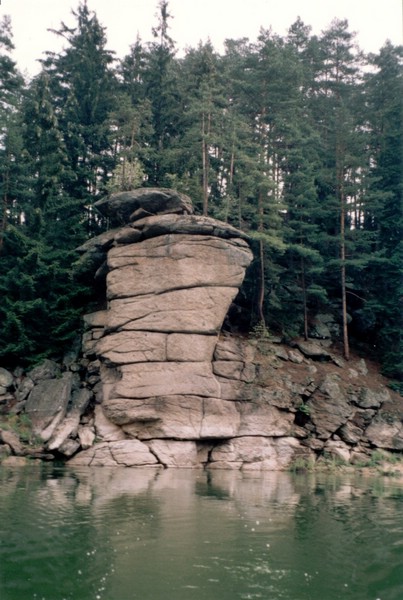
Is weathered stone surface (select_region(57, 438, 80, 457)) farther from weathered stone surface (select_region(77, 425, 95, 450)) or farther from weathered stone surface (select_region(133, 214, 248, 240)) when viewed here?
weathered stone surface (select_region(133, 214, 248, 240))

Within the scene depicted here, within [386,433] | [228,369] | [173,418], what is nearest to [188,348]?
[228,369]

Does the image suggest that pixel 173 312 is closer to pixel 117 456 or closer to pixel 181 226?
pixel 181 226

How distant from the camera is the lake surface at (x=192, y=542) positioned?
7.17 meters

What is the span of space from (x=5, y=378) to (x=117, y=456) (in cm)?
803

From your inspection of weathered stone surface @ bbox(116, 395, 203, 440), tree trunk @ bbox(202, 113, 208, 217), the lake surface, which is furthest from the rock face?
the lake surface

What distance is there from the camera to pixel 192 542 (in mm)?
9555

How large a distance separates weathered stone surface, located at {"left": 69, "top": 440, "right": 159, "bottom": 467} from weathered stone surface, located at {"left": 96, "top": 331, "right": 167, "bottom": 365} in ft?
12.7

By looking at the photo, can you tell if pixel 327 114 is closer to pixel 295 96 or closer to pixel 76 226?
pixel 295 96

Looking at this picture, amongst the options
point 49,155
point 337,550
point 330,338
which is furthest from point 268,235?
point 337,550

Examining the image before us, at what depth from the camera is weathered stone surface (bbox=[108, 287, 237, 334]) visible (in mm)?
24984

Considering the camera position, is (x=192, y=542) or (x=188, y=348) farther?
(x=188, y=348)

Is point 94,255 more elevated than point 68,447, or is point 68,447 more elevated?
point 94,255

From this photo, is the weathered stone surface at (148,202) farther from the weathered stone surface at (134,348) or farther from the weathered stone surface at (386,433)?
the weathered stone surface at (386,433)

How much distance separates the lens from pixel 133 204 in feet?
91.2
